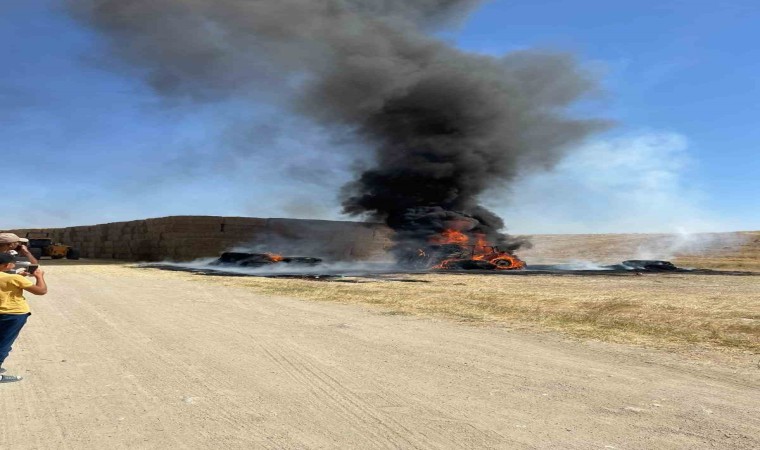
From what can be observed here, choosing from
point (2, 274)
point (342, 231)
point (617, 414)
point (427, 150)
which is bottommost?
point (617, 414)

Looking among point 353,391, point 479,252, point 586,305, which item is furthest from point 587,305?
point 479,252

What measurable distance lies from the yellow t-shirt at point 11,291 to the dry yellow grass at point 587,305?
8.25 metres

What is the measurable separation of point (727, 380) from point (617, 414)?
7.63 ft

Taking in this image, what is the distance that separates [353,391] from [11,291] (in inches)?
139

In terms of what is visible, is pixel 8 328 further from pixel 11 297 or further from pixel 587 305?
pixel 587 305

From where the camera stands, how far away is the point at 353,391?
601 cm

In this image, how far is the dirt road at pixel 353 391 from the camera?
465 centimetres

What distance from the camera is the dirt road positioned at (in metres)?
4.65

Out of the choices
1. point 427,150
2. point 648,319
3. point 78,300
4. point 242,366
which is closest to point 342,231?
point 427,150

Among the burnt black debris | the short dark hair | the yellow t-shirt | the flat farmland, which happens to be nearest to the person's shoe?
the flat farmland

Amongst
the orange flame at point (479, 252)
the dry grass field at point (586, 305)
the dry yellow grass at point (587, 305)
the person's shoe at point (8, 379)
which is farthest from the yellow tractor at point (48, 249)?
the person's shoe at point (8, 379)

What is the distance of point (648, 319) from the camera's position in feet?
38.5

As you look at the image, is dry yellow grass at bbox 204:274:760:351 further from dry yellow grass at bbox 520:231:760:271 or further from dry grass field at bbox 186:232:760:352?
dry yellow grass at bbox 520:231:760:271

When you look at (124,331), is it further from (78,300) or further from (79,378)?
(78,300)
